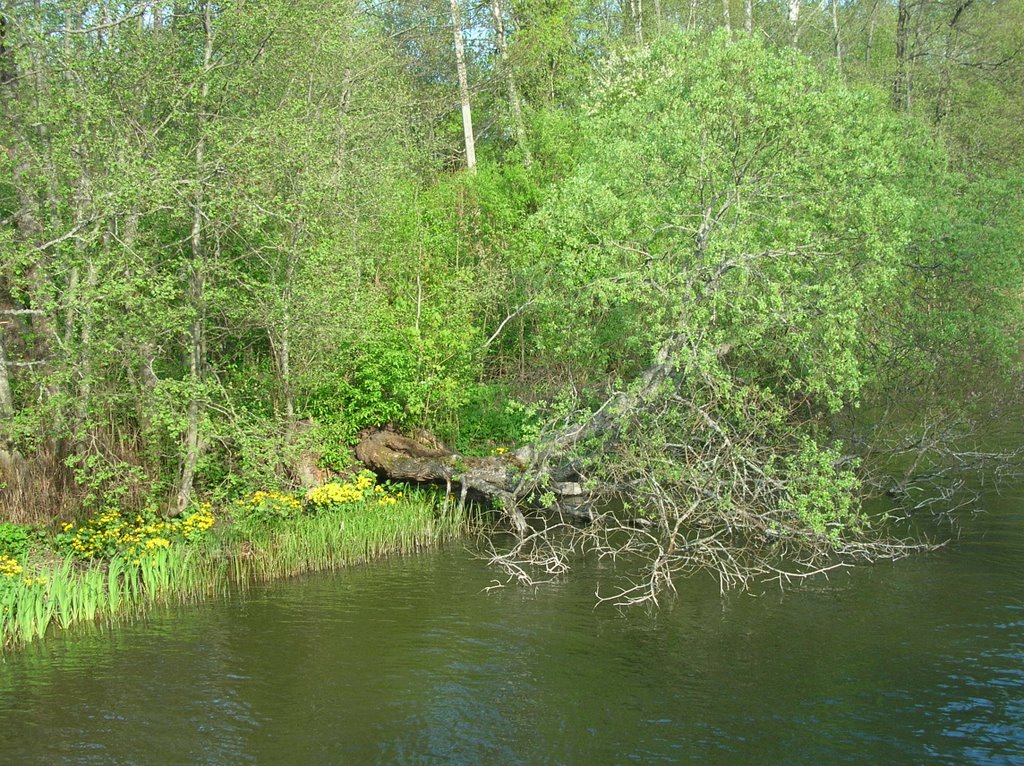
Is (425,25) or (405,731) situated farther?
(425,25)

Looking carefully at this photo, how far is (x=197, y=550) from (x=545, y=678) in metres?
6.04

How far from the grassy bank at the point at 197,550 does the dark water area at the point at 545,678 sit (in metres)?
0.47

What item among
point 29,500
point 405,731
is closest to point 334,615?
point 405,731

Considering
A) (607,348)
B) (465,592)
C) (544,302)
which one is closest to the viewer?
(465,592)

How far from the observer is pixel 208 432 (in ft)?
47.1

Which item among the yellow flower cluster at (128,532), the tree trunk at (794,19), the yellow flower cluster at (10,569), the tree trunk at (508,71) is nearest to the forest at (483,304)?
the yellow flower cluster at (10,569)

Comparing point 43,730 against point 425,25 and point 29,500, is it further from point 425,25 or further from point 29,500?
point 425,25

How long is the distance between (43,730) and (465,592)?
5.82 m

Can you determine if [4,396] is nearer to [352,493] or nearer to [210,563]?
[210,563]

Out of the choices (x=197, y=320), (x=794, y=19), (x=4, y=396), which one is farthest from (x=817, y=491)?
(x=794, y=19)

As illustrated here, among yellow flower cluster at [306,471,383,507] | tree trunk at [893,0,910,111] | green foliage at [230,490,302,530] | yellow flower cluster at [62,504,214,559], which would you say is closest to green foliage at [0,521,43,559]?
yellow flower cluster at [62,504,214,559]

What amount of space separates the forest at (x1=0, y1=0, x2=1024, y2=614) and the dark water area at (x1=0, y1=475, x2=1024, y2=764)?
4.25 ft

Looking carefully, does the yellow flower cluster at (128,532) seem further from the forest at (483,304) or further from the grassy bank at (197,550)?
the forest at (483,304)

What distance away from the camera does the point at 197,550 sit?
13445mm
